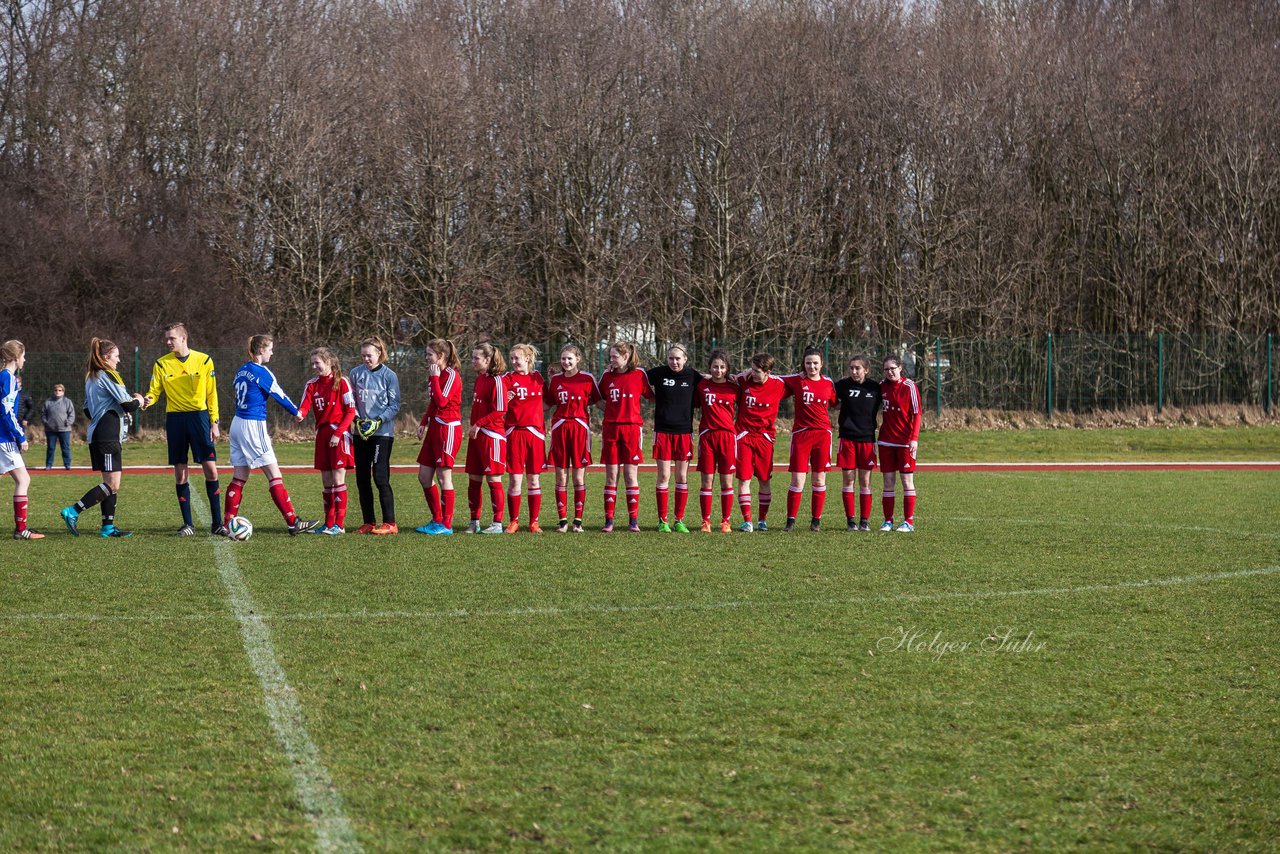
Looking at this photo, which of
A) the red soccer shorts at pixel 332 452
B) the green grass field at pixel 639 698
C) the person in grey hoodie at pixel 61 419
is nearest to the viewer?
the green grass field at pixel 639 698

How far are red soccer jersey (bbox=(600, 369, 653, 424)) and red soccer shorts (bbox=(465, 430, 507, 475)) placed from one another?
1039mm

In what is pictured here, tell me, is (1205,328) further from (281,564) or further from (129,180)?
(281,564)

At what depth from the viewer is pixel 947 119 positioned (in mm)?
36250

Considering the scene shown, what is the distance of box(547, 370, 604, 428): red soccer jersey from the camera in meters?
12.8

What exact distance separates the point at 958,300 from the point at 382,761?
3336 centimetres

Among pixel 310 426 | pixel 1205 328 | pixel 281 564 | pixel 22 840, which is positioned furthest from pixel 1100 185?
pixel 22 840

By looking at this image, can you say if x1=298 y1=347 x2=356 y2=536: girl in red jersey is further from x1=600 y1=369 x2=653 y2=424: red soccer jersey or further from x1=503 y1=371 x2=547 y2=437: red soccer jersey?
x1=600 y1=369 x2=653 y2=424: red soccer jersey

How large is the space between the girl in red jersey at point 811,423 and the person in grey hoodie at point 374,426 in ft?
12.7

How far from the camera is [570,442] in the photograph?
42.2 ft

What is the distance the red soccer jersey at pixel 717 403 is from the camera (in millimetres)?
12961

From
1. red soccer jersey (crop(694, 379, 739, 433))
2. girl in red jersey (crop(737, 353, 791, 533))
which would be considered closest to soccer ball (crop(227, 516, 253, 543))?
red soccer jersey (crop(694, 379, 739, 433))

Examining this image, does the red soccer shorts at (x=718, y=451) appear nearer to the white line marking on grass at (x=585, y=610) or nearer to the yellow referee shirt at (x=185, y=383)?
the white line marking on grass at (x=585, y=610)

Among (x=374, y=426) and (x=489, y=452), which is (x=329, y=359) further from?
(x=489, y=452)

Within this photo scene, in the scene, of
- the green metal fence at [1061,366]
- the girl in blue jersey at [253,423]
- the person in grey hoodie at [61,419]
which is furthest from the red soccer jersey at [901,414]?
the green metal fence at [1061,366]
